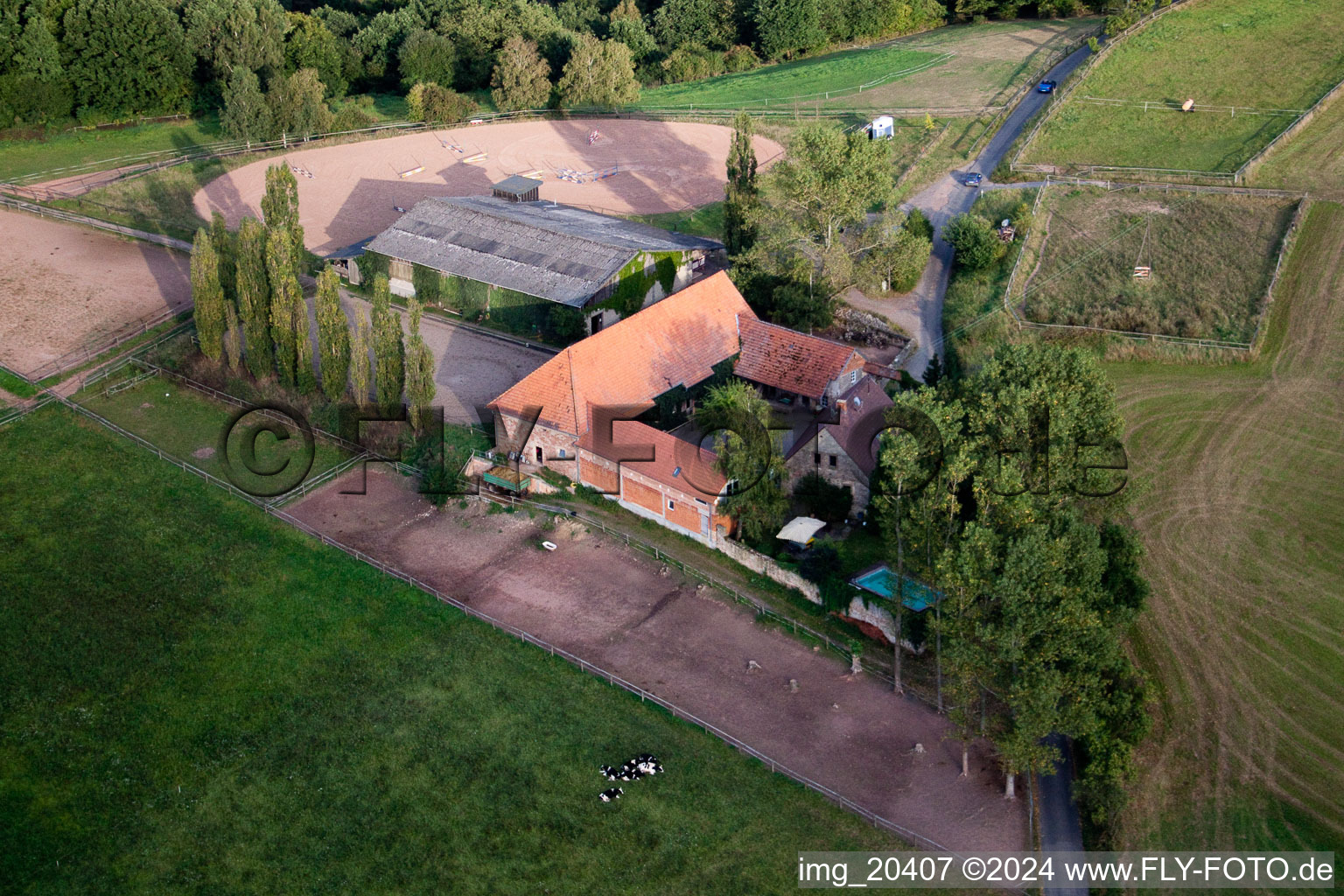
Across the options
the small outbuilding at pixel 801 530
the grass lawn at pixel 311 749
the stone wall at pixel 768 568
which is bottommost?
the grass lawn at pixel 311 749

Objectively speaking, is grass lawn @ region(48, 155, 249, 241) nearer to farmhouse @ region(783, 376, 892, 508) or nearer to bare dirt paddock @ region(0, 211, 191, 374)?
bare dirt paddock @ region(0, 211, 191, 374)

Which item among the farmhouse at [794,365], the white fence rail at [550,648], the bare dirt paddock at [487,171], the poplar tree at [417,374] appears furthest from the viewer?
the bare dirt paddock at [487,171]

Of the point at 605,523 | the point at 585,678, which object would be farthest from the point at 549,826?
the point at 605,523

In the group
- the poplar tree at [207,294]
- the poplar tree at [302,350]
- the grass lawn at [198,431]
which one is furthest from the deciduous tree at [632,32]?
the grass lawn at [198,431]

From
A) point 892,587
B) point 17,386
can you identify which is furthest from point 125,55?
point 892,587

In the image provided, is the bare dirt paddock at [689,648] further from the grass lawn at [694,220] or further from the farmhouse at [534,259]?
the grass lawn at [694,220]

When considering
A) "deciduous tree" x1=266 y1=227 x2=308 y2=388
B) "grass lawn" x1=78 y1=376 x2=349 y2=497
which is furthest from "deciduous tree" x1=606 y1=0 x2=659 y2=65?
"grass lawn" x1=78 y1=376 x2=349 y2=497

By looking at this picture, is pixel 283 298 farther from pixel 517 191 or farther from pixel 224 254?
pixel 517 191
